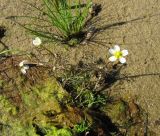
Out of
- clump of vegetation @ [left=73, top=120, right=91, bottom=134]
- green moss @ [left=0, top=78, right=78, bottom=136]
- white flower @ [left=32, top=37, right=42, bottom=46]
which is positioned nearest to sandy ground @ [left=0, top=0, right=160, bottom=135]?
white flower @ [left=32, top=37, right=42, bottom=46]

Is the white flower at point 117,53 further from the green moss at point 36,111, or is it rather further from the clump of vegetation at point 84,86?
the green moss at point 36,111

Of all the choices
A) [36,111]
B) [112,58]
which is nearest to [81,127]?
[36,111]

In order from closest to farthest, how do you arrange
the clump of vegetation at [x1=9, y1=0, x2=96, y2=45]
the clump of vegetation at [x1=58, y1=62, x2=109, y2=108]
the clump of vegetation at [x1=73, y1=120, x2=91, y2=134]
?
the clump of vegetation at [x1=73, y1=120, x2=91, y2=134]
the clump of vegetation at [x1=58, y1=62, x2=109, y2=108]
the clump of vegetation at [x1=9, y1=0, x2=96, y2=45]

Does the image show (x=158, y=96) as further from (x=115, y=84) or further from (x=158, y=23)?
(x=158, y=23)

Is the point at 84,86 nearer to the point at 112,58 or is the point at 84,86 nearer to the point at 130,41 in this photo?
the point at 112,58

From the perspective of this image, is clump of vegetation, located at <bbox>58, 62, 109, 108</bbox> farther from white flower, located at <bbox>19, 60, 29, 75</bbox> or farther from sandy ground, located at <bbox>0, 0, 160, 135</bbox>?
white flower, located at <bbox>19, 60, 29, 75</bbox>

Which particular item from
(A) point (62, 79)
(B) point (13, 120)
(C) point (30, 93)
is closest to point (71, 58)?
(A) point (62, 79)
